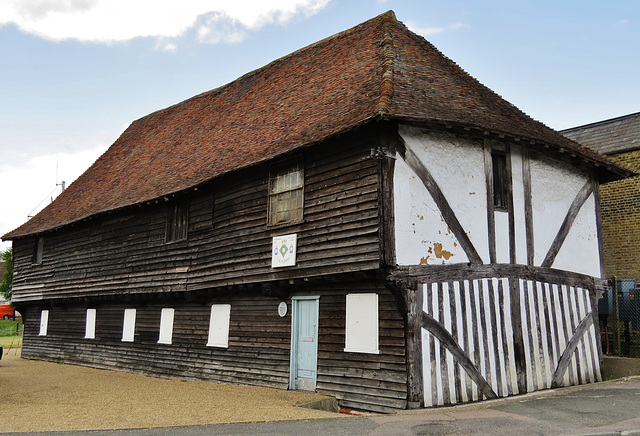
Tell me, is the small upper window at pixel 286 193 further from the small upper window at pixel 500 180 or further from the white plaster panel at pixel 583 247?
the white plaster panel at pixel 583 247

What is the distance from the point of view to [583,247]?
1340 cm

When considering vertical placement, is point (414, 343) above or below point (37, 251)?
below

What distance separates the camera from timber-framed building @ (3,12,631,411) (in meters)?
10.3

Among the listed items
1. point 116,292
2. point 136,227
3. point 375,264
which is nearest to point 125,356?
point 116,292

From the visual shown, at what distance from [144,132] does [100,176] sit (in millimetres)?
2405

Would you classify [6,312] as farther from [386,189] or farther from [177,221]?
[386,189]

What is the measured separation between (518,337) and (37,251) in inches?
696

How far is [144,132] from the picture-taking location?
74.3 feet

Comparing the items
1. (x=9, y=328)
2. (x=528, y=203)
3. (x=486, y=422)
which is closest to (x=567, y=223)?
(x=528, y=203)

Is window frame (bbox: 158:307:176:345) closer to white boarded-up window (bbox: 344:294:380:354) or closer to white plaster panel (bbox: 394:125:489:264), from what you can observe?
white boarded-up window (bbox: 344:294:380:354)

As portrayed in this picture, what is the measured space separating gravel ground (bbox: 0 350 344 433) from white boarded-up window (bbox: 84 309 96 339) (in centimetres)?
347

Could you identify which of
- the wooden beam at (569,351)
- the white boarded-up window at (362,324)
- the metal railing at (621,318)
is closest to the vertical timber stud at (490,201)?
the white boarded-up window at (362,324)

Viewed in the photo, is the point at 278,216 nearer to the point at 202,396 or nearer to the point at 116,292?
the point at 202,396

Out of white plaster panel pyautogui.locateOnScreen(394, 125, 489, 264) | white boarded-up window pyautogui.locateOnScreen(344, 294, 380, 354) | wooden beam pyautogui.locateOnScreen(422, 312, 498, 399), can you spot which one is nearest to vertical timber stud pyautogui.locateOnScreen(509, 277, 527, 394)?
wooden beam pyautogui.locateOnScreen(422, 312, 498, 399)
